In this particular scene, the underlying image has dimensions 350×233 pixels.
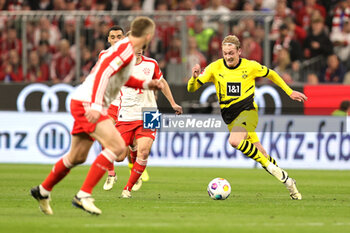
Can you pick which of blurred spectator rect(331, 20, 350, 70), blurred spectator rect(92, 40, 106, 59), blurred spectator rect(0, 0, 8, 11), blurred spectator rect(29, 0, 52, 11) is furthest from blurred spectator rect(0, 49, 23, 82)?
blurred spectator rect(331, 20, 350, 70)

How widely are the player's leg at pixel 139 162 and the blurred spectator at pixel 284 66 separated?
29.9 ft

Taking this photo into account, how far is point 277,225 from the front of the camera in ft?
28.0

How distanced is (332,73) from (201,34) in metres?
3.76

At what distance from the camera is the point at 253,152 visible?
11.8 metres

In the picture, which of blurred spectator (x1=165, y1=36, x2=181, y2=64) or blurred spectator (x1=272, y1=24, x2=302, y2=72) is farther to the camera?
blurred spectator (x1=272, y1=24, x2=302, y2=72)

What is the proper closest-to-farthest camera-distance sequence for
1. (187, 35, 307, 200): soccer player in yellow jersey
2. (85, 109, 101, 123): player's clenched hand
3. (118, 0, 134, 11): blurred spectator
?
(85, 109, 101, 123): player's clenched hand, (187, 35, 307, 200): soccer player in yellow jersey, (118, 0, 134, 11): blurred spectator

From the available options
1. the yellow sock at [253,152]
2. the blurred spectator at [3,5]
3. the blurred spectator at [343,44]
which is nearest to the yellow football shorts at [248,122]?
the yellow sock at [253,152]

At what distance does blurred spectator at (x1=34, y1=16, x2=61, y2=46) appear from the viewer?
21.1 meters

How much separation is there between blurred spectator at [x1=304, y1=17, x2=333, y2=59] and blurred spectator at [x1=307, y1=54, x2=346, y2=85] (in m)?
0.51

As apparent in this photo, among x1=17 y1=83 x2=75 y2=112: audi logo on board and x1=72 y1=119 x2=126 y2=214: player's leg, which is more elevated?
x1=72 y1=119 x2=126 y2=214: player's leg

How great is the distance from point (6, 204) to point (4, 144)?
9452 mm

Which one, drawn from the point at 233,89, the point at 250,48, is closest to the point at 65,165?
the point at 233,89

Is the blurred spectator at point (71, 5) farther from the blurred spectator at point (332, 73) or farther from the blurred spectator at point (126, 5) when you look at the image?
the blurred spectator at point (332, 73)

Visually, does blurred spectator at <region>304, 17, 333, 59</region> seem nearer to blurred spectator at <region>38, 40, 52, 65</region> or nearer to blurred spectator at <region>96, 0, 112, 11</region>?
blurred spectator at <region>96, 0, 112, 11</region>
